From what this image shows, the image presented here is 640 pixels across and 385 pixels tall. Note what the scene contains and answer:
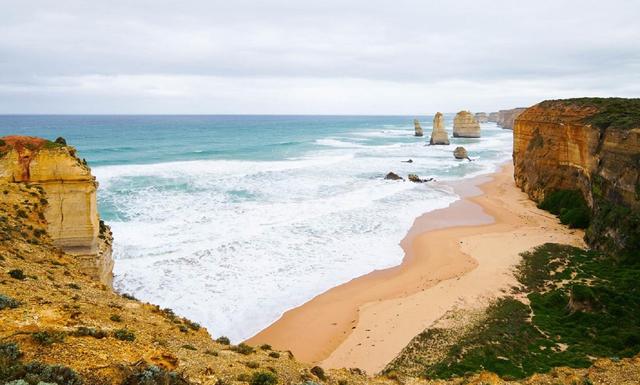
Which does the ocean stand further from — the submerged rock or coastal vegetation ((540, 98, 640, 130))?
coastal vegetation ((540, 98, 640, 130))

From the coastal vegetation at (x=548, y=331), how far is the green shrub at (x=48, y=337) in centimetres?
870

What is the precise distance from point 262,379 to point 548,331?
10713 millimetres

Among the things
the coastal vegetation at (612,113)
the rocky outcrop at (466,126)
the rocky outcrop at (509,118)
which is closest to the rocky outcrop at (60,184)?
the coastal vegetation at (612,113)

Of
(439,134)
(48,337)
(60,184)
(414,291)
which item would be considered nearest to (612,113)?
(414,291)

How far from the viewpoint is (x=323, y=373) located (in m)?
9.41

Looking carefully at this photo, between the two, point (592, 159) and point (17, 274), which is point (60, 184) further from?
point (592, 159)

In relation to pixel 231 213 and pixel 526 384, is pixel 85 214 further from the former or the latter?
pixel 231 213

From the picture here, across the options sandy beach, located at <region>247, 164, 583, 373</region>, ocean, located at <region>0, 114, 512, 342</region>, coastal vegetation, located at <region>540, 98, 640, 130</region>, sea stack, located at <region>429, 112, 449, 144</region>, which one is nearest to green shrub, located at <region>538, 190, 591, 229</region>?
sandy beach, located at <region>247, 164, 583, 373</region>

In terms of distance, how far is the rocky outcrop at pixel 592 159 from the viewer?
21047 millimetres

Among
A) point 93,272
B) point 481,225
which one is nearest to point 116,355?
point 93,272

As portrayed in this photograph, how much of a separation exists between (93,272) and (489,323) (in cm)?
1318

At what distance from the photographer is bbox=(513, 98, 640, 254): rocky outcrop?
21.0 metres

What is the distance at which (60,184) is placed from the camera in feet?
45.0

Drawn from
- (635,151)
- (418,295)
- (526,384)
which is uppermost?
(635,151)
